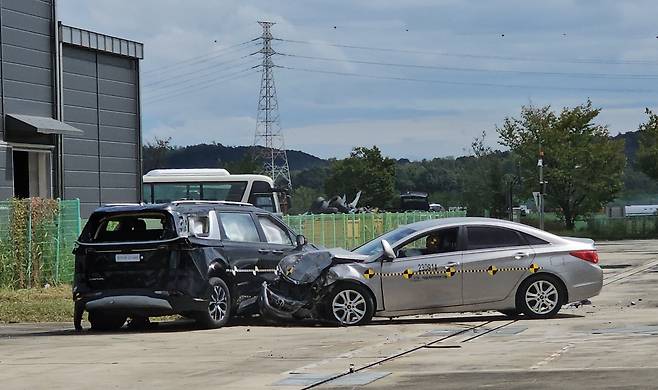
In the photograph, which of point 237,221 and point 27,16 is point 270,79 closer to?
point 27,16

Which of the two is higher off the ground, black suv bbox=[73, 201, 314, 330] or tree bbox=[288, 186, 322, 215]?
tree bbox=[288, 186, 322, 215]

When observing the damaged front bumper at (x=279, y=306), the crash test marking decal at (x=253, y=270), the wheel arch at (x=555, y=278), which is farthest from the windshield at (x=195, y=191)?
the wheel arch at (x=555, y=278)

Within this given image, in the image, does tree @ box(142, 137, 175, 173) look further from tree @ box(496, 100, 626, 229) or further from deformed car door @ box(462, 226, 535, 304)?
deformed car door @ box(462, 226, 535, 304)

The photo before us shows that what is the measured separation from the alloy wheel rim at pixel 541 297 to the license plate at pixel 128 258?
560cm

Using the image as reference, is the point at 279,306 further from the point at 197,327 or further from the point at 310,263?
the point at 197,327

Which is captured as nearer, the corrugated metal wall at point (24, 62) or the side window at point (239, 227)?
the side window at point (239, 227)

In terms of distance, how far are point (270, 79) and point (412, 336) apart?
6651cm

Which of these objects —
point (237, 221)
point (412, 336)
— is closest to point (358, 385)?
point (412, 336)

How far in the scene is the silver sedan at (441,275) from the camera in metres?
16.1

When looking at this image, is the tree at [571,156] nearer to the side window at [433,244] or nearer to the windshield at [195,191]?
the windshield at [195,191]

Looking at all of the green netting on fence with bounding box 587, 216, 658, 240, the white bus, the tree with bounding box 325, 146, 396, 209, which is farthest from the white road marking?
the tree with bounding box 325, 146, 396, 209

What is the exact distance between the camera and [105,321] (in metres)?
16.6

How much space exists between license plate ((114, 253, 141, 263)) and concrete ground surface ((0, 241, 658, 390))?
1042 millimetres

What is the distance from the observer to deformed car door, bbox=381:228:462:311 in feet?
53.0
